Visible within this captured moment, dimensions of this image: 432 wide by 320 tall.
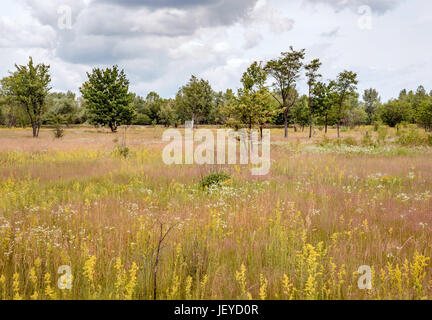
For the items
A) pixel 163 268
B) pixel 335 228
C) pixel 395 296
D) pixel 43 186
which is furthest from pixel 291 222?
pixel 43 186

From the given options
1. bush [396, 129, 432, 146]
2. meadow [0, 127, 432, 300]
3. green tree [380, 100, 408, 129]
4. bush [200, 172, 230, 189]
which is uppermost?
green tree [380, 100, 408, 129]

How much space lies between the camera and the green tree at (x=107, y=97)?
46.9m

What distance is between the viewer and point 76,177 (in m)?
8.53

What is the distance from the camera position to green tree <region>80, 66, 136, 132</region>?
46938mm

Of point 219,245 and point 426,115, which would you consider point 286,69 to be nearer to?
point 426,115

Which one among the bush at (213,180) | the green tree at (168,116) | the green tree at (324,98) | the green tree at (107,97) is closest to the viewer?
the bush at (213,180)

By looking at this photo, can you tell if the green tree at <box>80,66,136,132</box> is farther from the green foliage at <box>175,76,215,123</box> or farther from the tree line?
the green foliage at <box>175,76,215,123</box>

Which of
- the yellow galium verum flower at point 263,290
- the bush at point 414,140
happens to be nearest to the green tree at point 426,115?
the bush at point 414,140

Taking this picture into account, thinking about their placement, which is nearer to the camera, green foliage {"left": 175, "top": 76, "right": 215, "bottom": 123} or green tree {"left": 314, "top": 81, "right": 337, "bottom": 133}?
green tree {"left": 314, "top": 81, "right": 337, "bottom": 133}

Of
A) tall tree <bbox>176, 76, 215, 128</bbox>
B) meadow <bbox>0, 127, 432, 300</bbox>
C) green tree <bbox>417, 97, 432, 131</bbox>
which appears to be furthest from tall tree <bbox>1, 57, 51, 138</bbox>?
green tree <bbox>417, 97, 432, 131</bbox>

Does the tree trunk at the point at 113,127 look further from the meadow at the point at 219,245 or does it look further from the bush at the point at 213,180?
the bush at the point at 213,180

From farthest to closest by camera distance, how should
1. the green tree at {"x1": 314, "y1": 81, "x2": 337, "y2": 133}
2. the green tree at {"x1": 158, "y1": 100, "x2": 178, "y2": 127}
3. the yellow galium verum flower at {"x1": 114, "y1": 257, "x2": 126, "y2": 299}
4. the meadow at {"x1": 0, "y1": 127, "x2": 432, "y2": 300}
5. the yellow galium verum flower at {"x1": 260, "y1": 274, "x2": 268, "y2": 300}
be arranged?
the green tree at {"x1": 158, "y1": 100, "x2": 178, "y2": 127} → the green tree at {"x1": 314, "y1": 81, "x2": 337, "y2": 133} → the meadow at {"x1": 0, "y1": 127, "x2": 432, "y2": 300} → the yellow galium verum flower at {"x1": 114, "y1": 257, "x2": 126, "y2": 299} → the yellow galium verum flower at {"x1": 260, "y1": 274, "x2": 268, "y2": 300}

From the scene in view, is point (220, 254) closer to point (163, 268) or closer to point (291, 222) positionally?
point (163, 268)

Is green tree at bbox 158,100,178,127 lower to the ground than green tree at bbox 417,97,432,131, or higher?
higher
